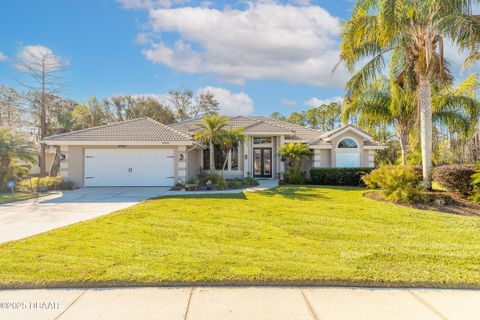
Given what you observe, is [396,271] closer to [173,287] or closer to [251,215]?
[173,287]

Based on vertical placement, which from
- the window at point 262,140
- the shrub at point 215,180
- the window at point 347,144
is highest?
the window at point 262,140

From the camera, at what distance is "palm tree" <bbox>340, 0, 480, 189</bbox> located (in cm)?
952

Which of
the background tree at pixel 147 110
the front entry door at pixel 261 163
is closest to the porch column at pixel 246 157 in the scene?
the front entry door at pixel 261 163

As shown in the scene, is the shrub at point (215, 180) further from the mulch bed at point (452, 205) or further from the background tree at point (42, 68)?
the background tree at point (42, 68)

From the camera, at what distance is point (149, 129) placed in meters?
16.8

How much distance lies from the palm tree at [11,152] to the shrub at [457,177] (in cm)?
2050

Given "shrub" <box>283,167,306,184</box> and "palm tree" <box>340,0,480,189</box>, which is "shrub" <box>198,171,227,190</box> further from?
"palm tree" <box>340,0,480,189</box>

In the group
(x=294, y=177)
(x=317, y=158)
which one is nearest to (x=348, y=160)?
(x=317, y=158)

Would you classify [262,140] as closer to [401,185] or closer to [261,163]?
[261,163]

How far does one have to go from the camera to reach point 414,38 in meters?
10.8

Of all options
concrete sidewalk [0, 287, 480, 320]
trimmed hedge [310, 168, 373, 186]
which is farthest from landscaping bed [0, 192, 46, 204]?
trimmed hedge [310, 168, 373, 186]

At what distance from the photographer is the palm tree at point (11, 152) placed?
578 inches

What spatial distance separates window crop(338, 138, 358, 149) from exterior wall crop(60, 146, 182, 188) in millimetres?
11128

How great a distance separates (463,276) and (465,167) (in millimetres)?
7994
